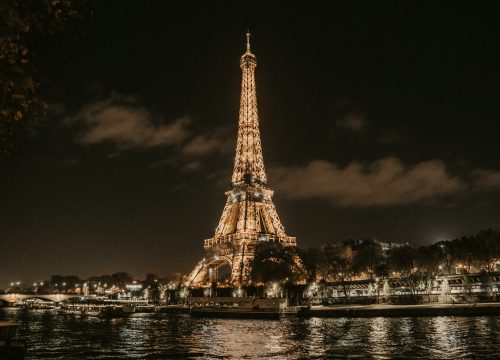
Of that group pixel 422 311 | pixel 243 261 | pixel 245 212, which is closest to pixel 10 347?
pixel 422 311

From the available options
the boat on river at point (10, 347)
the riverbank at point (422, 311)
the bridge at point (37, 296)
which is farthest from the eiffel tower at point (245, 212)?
the boat on river at point (10, 347)

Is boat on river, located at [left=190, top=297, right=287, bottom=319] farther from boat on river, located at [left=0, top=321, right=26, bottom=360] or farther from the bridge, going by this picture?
the bridge

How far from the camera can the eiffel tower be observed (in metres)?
91.1

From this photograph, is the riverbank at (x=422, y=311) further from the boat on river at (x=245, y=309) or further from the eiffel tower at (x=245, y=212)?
the eiffel tower at (x=245, y=212)

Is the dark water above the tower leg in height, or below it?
below

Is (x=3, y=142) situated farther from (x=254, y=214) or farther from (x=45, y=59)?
(x=254, y=214)

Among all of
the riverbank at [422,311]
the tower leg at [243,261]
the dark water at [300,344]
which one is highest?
the tower leg at [243,261]

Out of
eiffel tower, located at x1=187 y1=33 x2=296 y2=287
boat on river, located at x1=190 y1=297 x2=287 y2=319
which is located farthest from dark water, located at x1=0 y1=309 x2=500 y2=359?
eiffel tower, located at x1=187 y1=33 x2=296 y2=287

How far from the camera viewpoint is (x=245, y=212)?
94.8 meters

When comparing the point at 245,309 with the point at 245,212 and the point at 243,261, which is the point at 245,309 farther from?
the point at 245,212

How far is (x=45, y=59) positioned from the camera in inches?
410

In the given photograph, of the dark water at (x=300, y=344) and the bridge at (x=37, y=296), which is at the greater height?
the bridge at (x=37, y=296)

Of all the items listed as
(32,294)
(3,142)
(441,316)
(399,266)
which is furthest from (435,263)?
(32,294)

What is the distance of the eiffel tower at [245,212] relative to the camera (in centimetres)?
9112
